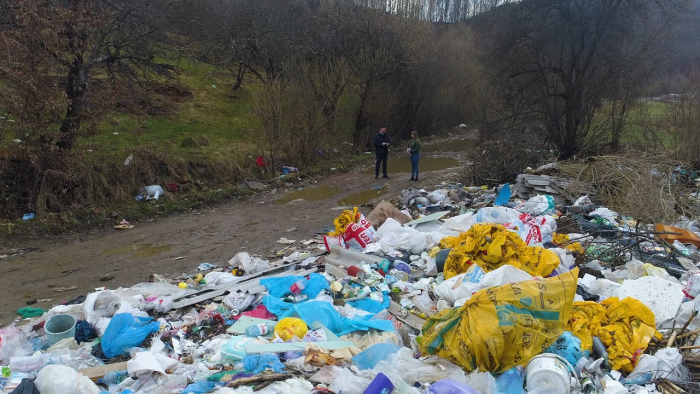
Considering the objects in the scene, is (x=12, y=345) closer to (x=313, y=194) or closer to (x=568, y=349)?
(x=568, y=349)

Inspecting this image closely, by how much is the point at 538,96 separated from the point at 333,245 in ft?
34.9

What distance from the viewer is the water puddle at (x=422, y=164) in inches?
597

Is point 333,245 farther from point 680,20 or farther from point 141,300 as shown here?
point 680,20

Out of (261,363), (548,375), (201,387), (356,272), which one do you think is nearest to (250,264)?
(356,272)

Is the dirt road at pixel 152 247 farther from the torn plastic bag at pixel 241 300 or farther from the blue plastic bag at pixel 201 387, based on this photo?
the blue plastic bag at pixel 201 387

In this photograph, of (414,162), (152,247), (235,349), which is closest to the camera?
(235,349)

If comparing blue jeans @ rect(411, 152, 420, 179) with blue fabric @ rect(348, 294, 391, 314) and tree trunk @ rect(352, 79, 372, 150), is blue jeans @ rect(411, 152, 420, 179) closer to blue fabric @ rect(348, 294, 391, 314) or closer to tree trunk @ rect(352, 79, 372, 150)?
tree trunk @ rect(352, 79, 372, 150)

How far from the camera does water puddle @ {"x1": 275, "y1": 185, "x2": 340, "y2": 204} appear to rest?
11.1 m

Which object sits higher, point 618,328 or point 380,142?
point 380,142

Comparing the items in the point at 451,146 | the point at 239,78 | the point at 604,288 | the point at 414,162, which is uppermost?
the point at 239,78

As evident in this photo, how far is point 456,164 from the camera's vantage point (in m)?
16.6

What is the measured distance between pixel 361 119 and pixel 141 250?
12.5 metres

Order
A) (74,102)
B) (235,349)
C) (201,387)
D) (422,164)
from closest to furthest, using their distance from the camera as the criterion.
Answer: (201,387), (235,349), (74,102), (422,164)

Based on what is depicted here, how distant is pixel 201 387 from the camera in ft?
10.1
